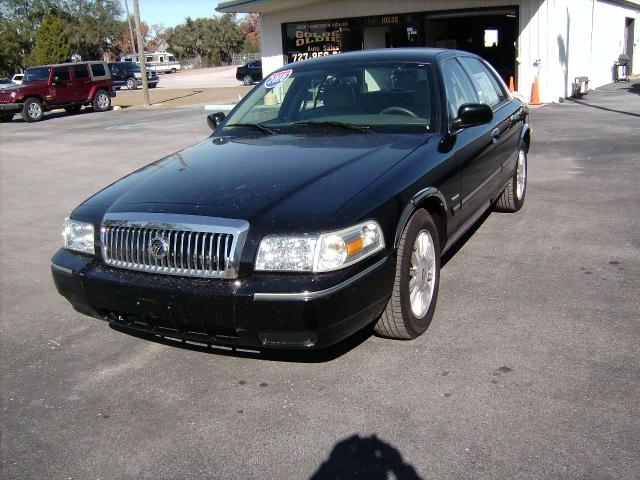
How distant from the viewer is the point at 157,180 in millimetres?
3900

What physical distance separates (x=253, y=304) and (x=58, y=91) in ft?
80.4

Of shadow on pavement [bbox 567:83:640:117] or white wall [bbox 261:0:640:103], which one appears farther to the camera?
white wall [bbox 261:0:640:103]

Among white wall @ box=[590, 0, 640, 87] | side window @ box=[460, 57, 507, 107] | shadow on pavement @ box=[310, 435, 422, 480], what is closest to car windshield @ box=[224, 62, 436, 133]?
side window @ box=[460, 57, 507, 107]

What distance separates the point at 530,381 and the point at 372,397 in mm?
840

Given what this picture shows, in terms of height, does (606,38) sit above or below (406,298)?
above

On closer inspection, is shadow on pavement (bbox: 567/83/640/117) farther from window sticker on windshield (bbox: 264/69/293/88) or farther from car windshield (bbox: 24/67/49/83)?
car windshield (bbox: 24/67/49/83)

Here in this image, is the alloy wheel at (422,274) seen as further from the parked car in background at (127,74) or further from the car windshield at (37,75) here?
the parked car in background at (127,74)

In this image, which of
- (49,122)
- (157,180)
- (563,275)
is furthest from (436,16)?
(157,180)

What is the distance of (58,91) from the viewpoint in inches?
977

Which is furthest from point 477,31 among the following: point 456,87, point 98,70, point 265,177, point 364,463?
point 364,463

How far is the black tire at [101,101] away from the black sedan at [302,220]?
77.6ft

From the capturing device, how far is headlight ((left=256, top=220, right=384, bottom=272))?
3.12m

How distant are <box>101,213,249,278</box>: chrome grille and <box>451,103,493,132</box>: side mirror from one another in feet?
6.48

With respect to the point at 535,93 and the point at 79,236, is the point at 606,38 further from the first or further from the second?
the point at 79,236
